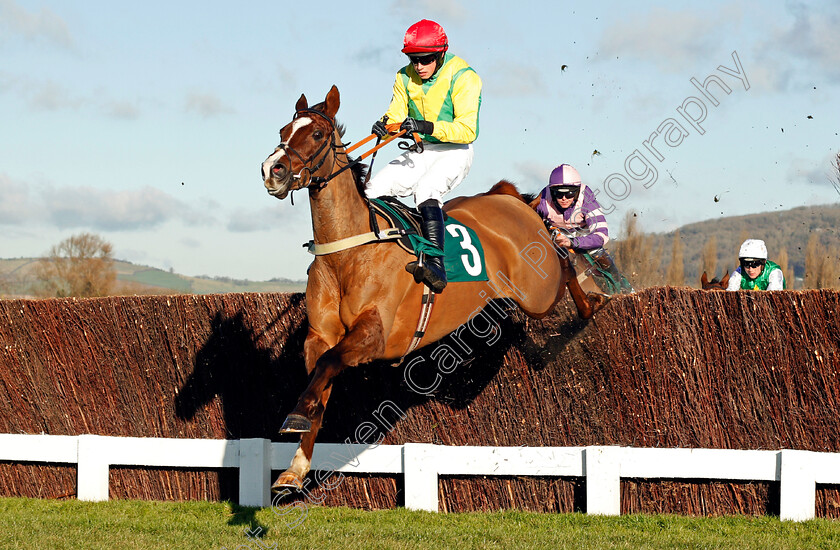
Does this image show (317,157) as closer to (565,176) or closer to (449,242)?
(449,242)

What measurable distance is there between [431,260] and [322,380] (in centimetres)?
116

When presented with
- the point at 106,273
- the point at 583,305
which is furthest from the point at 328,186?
the point at 106,273

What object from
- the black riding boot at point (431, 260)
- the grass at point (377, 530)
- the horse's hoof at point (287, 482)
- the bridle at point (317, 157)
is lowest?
the grass at point (377, 530)


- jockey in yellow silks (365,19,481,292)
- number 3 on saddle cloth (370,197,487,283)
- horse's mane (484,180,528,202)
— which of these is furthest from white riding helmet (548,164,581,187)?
number 3 on saddle cloth (370,197,487,283)

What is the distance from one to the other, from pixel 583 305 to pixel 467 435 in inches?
51.5

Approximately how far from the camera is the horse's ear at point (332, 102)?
472cm

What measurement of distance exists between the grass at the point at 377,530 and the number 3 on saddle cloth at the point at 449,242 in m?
1.67

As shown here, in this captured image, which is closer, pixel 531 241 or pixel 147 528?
pixel 147 528

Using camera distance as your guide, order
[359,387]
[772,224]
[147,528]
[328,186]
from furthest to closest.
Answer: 1. [772,224]
2. [359,387]
3. [147,528]
4. [328,186]

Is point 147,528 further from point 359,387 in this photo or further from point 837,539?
point 837,539

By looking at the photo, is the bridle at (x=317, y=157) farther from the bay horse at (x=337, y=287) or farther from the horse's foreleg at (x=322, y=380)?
the horse's foreleg at (x=322, y=380)

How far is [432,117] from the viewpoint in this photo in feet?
18.2

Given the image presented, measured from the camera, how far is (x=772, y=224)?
96.1 meters

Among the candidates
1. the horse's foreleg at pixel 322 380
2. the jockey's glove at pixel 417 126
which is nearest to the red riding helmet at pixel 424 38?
the jockey's glove at pixel 417 126
